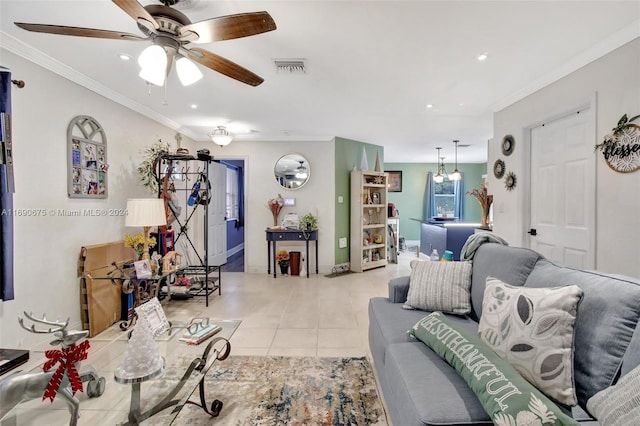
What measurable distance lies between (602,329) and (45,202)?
12.5ft

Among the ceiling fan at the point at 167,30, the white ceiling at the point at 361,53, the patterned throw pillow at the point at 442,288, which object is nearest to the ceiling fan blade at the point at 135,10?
the ceiling fan at the point at 167,30

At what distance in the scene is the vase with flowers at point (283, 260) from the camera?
17.0 ft

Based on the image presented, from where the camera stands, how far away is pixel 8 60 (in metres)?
2.24

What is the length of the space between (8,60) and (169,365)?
2.65 meters

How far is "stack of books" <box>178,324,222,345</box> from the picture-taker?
1.82 m

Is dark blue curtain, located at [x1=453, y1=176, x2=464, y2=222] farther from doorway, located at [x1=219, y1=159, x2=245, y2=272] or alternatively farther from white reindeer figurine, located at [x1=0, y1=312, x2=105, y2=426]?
white reindeer figurine, located at [x1=0, y1=312, x2=105, y2=426]

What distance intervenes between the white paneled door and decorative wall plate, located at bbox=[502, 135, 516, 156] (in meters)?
0.22

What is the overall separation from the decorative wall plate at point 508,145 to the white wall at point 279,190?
271 cm

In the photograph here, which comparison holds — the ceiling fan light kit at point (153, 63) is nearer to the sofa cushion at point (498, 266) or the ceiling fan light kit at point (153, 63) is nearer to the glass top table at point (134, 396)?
the glass top table at point (134, 396)

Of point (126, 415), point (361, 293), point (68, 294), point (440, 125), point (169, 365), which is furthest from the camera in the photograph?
point (440, 125)

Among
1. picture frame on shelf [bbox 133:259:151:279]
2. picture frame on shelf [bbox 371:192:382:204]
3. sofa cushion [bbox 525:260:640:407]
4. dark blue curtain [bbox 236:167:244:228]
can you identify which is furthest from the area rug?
dark blue curtain [bbox 236:167:244:228]

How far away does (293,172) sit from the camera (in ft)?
17.7

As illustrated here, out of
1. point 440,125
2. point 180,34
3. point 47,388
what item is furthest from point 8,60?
point 440,125

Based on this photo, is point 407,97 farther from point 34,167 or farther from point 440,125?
point 34,167
